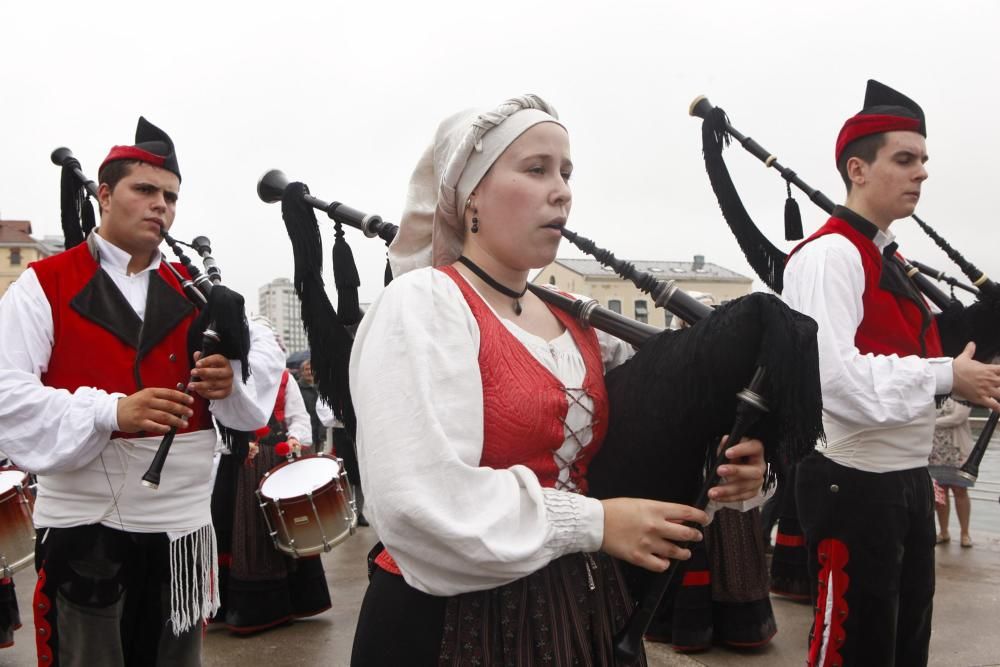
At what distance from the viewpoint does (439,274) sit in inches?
55.2

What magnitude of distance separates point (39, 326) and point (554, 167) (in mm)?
1628

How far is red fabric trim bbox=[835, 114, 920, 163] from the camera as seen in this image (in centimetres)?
263

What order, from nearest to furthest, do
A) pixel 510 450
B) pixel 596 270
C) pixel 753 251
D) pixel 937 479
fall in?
pixel 510 450
pixel 753 251
pixel 937 479
pixel 596 270

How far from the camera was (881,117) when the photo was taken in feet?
8.66

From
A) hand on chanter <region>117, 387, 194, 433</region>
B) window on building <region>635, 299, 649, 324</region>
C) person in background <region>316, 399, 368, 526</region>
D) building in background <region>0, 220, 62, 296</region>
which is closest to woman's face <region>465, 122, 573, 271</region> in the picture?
hand on chanter <region>117, 387, 194, 433</region>

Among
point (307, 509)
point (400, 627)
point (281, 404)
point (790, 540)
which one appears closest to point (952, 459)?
point (790, 540)

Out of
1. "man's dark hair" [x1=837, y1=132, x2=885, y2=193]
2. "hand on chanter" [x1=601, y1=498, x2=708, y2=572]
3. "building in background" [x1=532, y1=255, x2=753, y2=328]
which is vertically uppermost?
"man's dark hair" [x1=837, y1=132, x2=885, y2=193]

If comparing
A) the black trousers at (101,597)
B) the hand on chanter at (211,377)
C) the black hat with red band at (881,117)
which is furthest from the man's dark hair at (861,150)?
the black trousers at (101,597)

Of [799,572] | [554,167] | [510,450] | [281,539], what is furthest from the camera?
[799,572]

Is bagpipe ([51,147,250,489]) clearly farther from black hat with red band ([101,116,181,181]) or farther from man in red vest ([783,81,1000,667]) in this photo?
man in red vest ([783,81,1000,667])

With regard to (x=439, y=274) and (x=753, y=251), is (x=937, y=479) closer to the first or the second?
(x=753, y=251)

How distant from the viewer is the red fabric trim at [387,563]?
4.54 feet

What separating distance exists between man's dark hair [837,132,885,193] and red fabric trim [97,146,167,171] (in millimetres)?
2255

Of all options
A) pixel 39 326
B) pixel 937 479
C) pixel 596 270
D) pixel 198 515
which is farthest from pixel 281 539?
pixel 596 270
